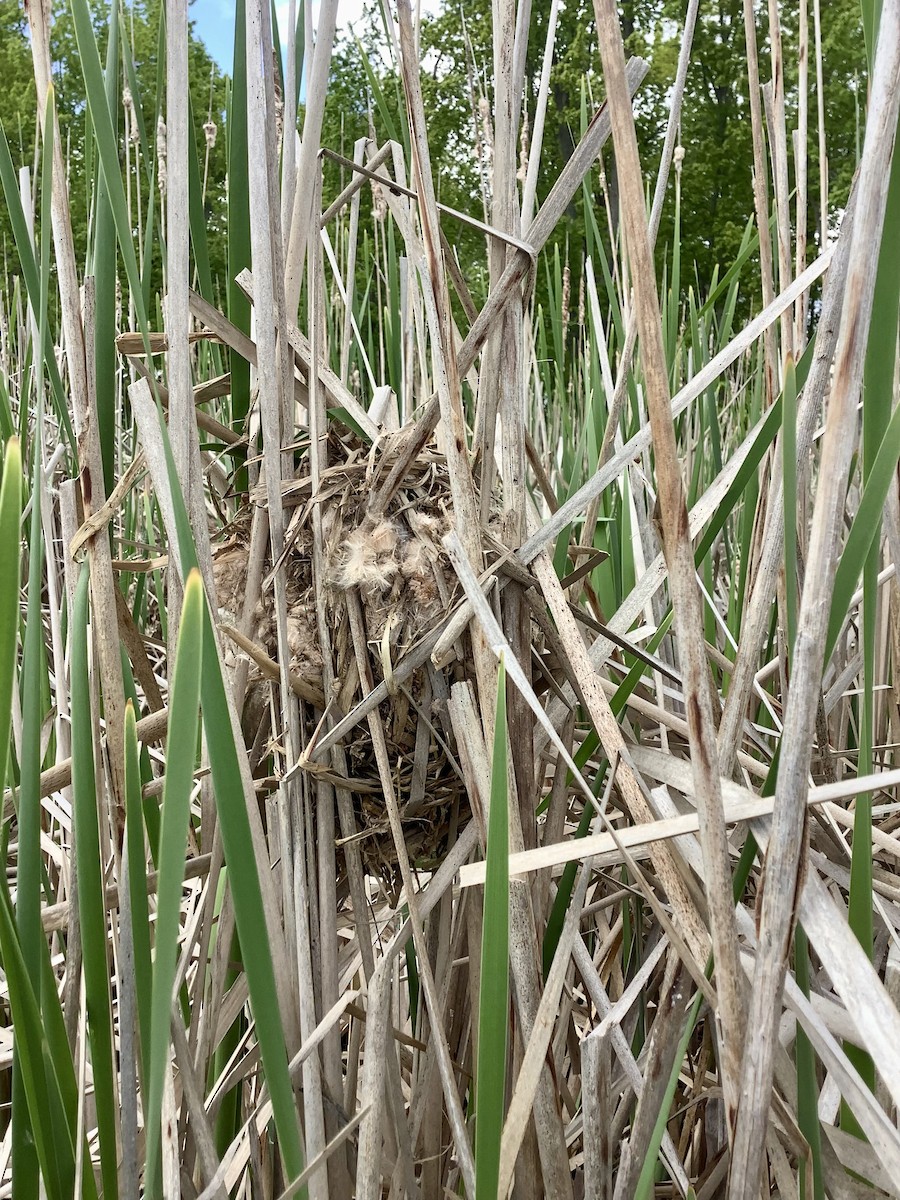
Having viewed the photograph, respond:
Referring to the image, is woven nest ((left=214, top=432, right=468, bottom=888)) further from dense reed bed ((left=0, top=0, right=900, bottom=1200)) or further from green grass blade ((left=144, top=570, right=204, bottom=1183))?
green grass blade ((left=144, top=570, right=204, bottom=1183))

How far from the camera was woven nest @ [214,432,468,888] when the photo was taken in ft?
2.24

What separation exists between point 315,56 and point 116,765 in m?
0.45

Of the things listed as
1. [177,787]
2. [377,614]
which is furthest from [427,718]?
[177,787]

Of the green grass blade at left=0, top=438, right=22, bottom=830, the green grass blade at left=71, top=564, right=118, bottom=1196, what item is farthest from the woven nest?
the green grass blade at left=0, top=438, right=22, bottom=830

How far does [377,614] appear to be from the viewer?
2.25ft

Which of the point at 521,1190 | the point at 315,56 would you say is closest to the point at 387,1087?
the point at 521,1190

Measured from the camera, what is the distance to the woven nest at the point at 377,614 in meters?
0.68

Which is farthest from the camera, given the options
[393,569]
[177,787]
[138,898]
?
[393,569]

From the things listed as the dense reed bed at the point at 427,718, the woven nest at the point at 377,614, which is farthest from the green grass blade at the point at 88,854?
the woven nest at the point at 377,614

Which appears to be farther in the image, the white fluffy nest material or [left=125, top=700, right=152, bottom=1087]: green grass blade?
the white fluffy nest material

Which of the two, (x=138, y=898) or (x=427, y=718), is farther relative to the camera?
(x=427, y=718)

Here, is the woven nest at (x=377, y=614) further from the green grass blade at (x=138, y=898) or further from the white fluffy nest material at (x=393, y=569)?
the green grass blade at (x=138, y=898)

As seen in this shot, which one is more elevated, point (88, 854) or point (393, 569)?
point (393, 569)

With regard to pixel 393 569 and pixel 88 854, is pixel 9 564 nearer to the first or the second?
pixel 88 854
